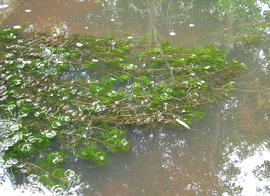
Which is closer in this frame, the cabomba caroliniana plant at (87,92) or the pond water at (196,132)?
the pond water at (196,132)

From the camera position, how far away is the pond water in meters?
3.56

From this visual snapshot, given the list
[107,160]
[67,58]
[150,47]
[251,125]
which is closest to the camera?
[107,160]

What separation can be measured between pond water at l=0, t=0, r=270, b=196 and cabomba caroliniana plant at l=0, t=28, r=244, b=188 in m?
0.15

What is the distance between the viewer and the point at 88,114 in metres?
4.19

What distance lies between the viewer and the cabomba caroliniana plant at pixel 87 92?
12.3ft

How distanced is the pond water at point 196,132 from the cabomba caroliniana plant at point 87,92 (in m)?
0.15

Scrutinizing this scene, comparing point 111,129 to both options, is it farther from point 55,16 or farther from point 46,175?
point 55,16

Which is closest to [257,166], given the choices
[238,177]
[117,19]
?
[238,177]

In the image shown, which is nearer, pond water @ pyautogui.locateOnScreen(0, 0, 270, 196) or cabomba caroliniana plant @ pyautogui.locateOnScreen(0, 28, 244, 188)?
pond water @ pyautogui.locateOnScreen(0, 0, 270, 196)

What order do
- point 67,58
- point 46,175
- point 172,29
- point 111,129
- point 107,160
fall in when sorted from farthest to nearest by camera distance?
point 172,29 < point 67,58 < point 111,129 < point 107,160 < point 46,175

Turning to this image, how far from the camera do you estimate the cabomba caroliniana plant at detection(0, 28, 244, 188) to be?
3762 mm

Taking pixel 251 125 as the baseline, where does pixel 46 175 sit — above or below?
below

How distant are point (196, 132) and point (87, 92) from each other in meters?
1.33

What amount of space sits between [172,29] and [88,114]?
8.82 feet
